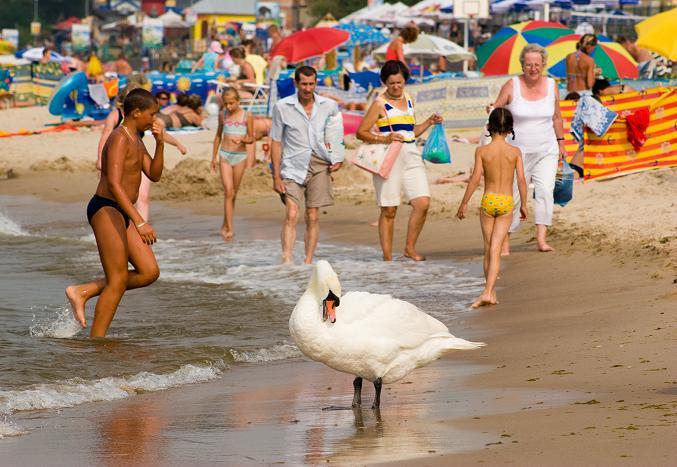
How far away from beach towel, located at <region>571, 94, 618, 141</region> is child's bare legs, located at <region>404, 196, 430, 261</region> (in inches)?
171

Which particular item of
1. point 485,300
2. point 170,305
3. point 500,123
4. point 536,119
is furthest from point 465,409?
point 536,119

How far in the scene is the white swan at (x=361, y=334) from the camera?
5.93 metres

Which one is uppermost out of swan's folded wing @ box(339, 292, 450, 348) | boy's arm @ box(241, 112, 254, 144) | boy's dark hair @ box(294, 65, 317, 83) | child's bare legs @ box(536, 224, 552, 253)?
boy's dark hair @ box(294, 65, 317, 83)

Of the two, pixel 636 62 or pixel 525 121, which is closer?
pixel 525 121

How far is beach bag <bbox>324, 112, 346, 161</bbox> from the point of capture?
11141 millimetres

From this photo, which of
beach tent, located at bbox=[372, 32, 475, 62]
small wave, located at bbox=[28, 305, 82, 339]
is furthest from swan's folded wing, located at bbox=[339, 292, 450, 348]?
beach tent, located at bbox=[372, 32, 475, 62]

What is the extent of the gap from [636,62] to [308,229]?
47.1 feet

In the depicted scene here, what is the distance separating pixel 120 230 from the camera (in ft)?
25.9

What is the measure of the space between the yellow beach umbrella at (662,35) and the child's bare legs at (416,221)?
5.94m

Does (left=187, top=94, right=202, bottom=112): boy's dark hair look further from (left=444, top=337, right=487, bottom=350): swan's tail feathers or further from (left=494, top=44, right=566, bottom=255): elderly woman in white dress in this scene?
(left=444, top=337, right=487, bottom=350): swan's tail feathers

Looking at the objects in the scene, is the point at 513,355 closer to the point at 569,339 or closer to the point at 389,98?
the point at 569,339

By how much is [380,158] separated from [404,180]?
36 cm

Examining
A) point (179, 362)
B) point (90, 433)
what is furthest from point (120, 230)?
point (90, 433)

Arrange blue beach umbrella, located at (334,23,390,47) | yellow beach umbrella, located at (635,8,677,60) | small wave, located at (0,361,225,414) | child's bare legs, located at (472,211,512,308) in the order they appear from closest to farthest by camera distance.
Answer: small wave, located at (0,361,225,414) < child's bare legs, located at (472,211,512,308) < yellow beach umbrella, located at (635,8,677,60) < blue beach umbrella, located at (334,23,390,47)
